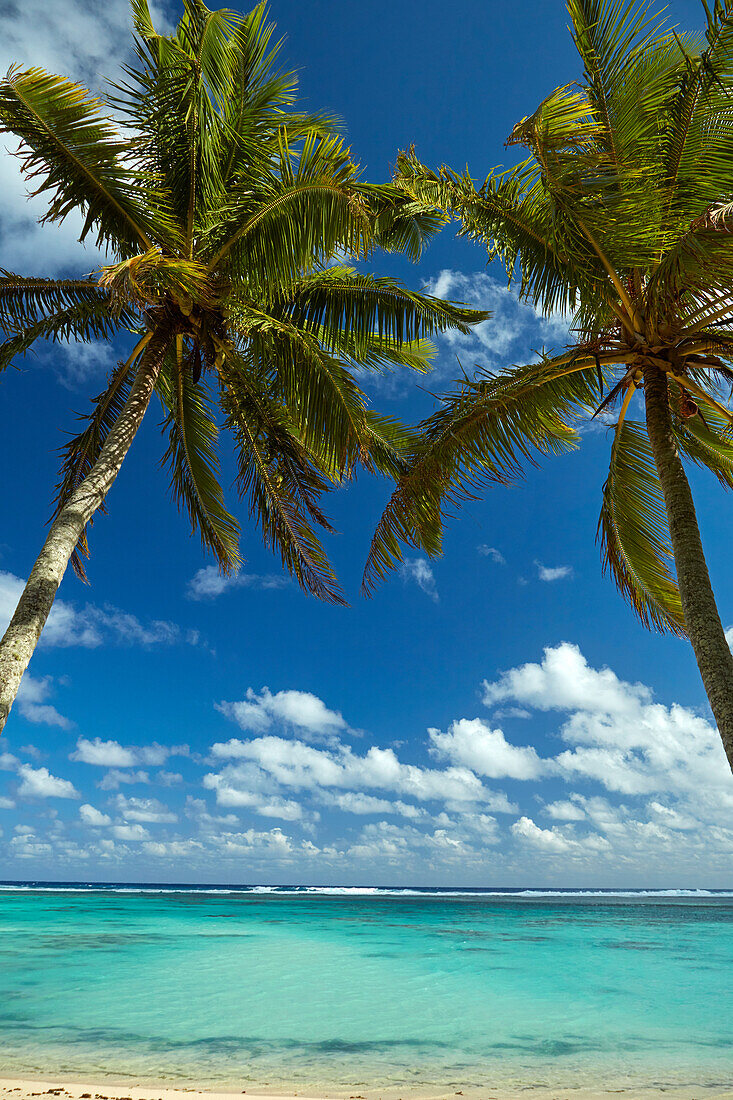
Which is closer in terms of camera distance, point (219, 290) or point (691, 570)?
point (691, 570)

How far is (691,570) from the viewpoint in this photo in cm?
556

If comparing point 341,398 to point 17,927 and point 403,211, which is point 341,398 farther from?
point 17,927

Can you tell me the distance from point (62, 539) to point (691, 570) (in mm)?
5532

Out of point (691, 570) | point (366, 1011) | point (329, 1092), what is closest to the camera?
point (329, 1092)

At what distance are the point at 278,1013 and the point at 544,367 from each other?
7916mm

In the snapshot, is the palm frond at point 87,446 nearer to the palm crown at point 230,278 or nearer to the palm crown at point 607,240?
the palm crown at point 230,278

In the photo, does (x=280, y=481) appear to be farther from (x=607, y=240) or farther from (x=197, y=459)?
(x=607, y=240)

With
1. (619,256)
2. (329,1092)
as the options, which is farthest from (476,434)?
(329,1092)

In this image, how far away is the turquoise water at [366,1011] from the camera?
5.81 m

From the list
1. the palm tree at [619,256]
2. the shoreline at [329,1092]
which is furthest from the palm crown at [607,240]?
the shoreline at [329,1092]

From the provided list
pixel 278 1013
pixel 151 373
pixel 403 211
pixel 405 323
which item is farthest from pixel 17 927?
pixel 403 211

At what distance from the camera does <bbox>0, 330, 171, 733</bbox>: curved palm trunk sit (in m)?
5.55

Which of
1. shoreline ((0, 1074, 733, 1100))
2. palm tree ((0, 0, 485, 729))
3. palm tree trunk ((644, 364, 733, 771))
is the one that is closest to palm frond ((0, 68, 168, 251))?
palm tree ((0, 0, 485, 729))

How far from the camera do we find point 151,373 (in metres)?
7.70
